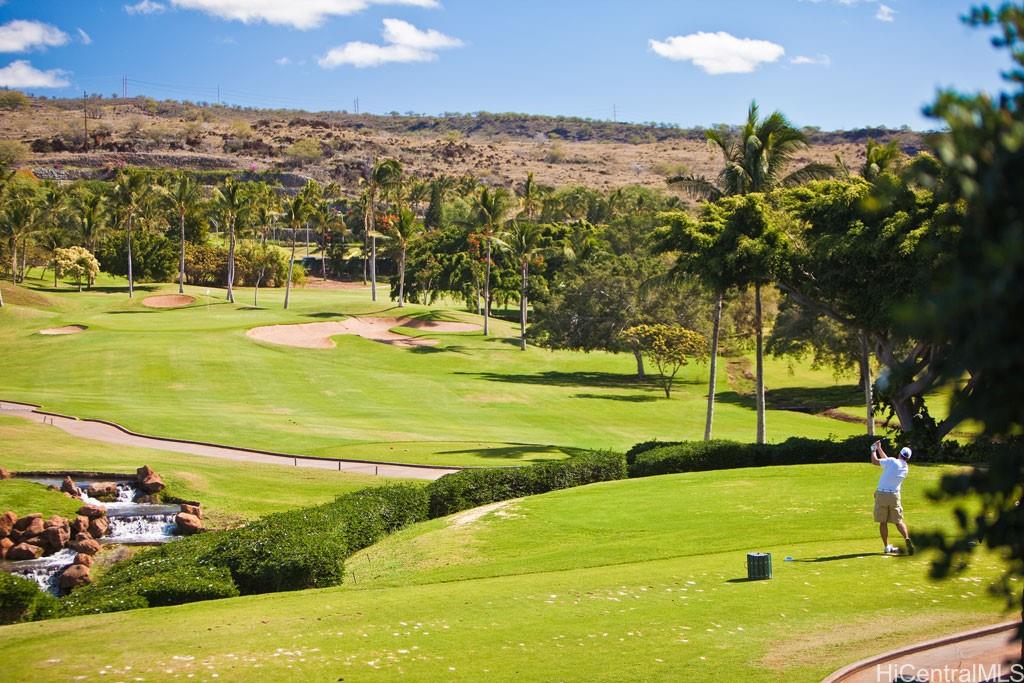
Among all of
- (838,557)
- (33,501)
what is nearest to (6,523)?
(33,501)

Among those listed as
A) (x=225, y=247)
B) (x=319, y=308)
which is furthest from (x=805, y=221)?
(x=225, y=247)

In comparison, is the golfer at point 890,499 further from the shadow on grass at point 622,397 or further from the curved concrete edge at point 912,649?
the shadow on grass at point 622,397

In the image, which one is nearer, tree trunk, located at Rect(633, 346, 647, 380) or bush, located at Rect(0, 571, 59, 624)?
bush, located at Rect(0, 571, 59, 624)

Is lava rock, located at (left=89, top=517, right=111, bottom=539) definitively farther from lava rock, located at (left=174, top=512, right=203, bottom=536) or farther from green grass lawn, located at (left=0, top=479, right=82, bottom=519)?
lava rock, located at (left=174, top=512, right=203, bottom=536)

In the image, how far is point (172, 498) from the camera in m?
30.4

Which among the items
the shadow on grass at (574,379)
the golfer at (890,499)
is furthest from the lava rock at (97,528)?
the shadow on grass at (574,379)

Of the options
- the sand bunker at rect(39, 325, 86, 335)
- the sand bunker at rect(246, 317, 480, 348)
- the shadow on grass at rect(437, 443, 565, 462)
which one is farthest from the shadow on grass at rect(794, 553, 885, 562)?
the sand bunker at rect(39, 325, 86, 335)

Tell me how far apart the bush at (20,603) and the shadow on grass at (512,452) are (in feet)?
70.1

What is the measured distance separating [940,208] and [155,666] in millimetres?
27148

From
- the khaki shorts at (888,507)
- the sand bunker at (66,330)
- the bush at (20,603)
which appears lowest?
the bush at (20,603)

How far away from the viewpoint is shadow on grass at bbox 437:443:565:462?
129 feet

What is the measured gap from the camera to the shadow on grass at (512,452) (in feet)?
129

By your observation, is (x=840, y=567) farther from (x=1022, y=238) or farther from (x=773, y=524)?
(x=1022, y=238)

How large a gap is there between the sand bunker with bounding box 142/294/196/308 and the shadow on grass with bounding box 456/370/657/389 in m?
33.7
